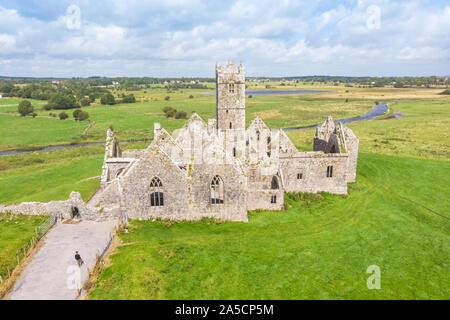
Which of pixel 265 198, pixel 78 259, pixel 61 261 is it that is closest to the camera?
pixel 78 259

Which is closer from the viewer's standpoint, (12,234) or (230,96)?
(12,234)

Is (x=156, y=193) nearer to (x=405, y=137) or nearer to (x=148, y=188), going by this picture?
(x=148, y=188)

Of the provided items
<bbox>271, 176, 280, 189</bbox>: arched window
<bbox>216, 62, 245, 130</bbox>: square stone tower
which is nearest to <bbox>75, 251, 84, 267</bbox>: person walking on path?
<bbox>216, 62, 245, 130</bbox>: square stone tower

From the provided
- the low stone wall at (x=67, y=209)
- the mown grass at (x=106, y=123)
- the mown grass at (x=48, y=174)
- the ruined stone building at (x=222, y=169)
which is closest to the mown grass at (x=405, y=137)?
the mown grass at (x=106, y=123)

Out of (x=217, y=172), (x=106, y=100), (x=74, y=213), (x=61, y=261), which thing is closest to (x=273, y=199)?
(x=217, y=172)
